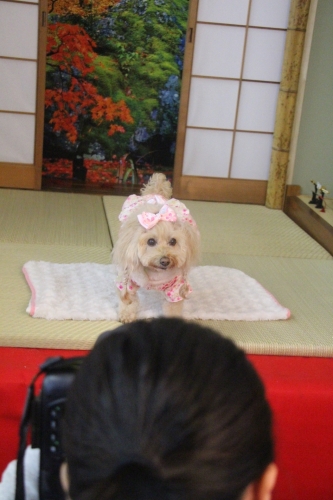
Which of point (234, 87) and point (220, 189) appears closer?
point (234, 87)

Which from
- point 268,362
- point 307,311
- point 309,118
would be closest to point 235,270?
point 307,311

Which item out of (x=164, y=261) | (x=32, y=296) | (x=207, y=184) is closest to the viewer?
(x=164, y=261)

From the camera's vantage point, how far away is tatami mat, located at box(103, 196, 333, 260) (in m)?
3.39

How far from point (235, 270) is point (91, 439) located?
231 centimetres

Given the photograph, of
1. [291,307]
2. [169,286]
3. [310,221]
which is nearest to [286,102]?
[310,221]

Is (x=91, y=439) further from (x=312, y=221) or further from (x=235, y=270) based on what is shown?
(x=312, y=221)

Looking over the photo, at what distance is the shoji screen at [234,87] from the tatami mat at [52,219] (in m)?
0.87

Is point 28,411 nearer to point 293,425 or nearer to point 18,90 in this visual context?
point 293,425

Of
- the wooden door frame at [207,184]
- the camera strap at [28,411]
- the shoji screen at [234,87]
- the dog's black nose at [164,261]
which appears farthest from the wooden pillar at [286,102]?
the camera strap at [28,411]

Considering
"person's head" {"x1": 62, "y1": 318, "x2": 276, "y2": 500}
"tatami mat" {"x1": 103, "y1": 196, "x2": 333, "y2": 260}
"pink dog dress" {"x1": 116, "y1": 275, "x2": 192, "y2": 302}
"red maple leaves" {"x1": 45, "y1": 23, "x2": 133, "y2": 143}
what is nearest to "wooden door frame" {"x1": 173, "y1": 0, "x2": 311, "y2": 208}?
"tatami mat" {"x1": 103, "y1": 196, "x2": 333, "y2": 260}

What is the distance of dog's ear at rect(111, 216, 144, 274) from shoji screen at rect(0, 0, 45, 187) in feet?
7.69

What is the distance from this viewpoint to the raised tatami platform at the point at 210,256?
220 centimetres

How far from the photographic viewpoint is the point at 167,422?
1.94ft

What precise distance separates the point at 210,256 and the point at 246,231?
2.07 ft
